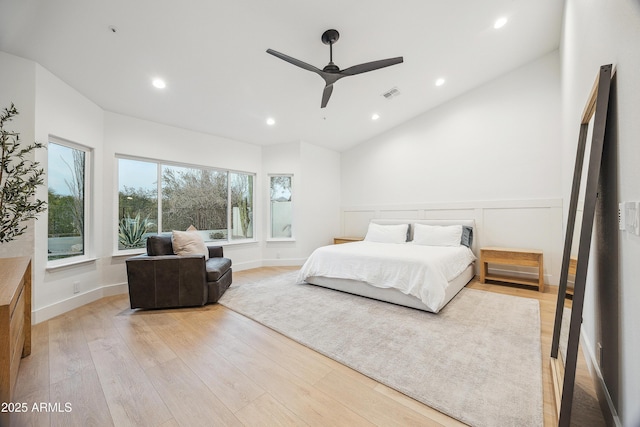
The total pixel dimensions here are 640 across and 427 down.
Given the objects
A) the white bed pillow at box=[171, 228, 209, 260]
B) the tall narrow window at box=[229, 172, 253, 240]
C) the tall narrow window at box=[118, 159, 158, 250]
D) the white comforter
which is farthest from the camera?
the tall narrow window at box=[229, 172, 253, 240]

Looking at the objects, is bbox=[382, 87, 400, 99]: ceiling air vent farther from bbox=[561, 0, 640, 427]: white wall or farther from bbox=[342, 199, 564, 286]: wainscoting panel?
bbox=[561, 0, 640, 427]: white wall

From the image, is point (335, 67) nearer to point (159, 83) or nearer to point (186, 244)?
point (159, 83)

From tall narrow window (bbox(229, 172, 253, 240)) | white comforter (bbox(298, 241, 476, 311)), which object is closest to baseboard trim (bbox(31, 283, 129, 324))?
tall narrow window (bbox(229, 172, 253, 240))

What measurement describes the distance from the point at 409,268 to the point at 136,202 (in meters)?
4.28

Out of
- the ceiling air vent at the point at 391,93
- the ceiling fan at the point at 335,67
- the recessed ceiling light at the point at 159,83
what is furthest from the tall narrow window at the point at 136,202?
the ceiling air vent at the point at 391,93

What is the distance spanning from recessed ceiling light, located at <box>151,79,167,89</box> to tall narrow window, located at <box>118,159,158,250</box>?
1377mm

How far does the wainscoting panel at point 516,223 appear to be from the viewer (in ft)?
12.5

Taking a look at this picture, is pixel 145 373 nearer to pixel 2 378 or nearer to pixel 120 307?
pixel 2 378

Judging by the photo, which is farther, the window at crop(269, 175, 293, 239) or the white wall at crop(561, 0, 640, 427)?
the window at crop(269, 175, 293, 239)

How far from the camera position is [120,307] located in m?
3.13

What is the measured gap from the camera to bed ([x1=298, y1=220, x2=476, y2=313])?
2857 mm

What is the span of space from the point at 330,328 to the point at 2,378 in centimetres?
212

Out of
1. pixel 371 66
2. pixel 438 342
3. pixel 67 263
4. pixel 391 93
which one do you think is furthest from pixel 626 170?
pixel 67 263

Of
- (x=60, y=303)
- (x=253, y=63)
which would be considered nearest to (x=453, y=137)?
(x=253, y=63)
